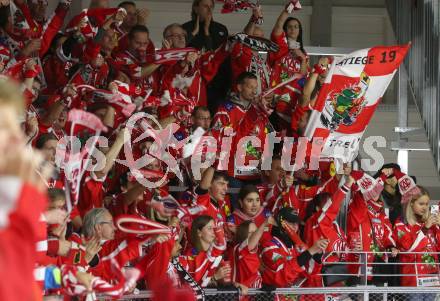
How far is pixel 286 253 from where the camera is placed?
710 cm

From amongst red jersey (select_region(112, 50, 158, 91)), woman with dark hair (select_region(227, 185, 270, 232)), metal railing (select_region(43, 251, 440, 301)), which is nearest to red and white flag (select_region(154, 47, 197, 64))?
red jersey (select_region(112, 50, 158, 91))

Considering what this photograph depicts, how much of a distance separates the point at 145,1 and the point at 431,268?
717cm

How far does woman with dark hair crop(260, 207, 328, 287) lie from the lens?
22.9ft

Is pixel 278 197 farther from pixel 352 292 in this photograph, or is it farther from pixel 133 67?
pixel 133 67

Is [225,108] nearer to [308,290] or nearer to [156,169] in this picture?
[156,169]

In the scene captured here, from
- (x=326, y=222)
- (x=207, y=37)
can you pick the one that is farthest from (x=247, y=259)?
(x=207, y=37)

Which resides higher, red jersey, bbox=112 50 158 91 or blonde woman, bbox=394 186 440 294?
red jersey, bbox=112 50 158 91

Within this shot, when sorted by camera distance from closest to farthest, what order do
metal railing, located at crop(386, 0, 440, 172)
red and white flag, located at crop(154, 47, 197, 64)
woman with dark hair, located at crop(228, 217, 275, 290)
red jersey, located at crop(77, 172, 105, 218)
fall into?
red jersey, located at crop(77, 172, 105, 218) → woman with dark hair, located at crop(228, 217, 275, 290) → red and white flag, located at crop(154, 47, 197, 64) → metal railing, located at crop(386, 0, 440, 172)

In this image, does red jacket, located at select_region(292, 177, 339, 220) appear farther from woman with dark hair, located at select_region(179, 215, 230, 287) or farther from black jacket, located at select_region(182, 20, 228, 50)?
black jacket, located at select_region(182, 20, 228, 50)

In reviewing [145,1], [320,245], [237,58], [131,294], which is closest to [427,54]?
[237,58]

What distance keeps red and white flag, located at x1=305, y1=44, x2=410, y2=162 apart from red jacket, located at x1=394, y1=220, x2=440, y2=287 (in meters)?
0.75

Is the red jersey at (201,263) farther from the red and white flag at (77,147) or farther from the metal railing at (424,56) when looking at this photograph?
the metal railing at (424,56)

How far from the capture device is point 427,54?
8.83 metres

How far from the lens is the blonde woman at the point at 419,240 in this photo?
25.5 ft
